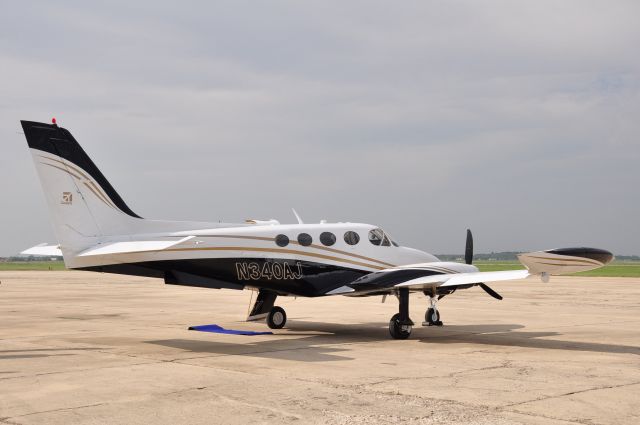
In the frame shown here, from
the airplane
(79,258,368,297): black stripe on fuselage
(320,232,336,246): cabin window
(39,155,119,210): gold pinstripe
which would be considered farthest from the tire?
(39,155,119,210): gold pinstripe

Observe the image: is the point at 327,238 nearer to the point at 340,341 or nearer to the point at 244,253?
the point at 244,253

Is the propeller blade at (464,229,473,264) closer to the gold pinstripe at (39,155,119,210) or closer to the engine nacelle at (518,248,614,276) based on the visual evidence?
the engine nacelle at (518,248,614,276)

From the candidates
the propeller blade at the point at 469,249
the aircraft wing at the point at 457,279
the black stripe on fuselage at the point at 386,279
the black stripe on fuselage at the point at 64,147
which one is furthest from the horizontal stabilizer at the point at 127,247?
the propeller blade at the point at 469,249

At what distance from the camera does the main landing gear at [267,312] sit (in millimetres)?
19859

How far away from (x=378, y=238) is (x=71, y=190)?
27.6 ft

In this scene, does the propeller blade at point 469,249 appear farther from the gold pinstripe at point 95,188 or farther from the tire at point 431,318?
the gold pinstripe at point 95,188

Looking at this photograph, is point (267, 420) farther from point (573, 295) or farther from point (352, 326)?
point (573, 295)

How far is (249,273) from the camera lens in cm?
1764

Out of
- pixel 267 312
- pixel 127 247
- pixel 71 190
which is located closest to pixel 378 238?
pixel 267 312

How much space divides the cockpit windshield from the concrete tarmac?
2559 mm

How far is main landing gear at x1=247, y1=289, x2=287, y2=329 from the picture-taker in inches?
782

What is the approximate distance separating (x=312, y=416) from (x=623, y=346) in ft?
33.5

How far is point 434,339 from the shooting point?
17.7m

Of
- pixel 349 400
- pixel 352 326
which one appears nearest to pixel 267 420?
pixel 349 400
